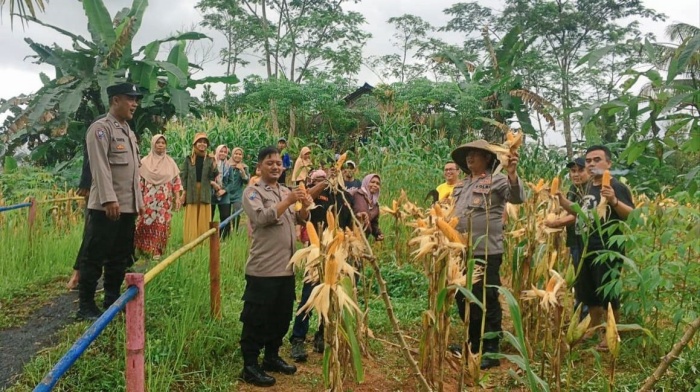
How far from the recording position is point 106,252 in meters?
3.57

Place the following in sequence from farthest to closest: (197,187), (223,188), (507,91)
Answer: (507,91) → (223,188) → (197,187)

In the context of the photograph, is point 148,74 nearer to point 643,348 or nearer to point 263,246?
point 263,246

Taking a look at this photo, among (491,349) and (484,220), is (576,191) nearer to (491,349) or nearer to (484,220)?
(484,220)

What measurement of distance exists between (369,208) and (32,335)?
8.45 feet

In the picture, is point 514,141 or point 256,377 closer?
point 514,141

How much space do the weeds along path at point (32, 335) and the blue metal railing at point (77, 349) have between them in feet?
4.77

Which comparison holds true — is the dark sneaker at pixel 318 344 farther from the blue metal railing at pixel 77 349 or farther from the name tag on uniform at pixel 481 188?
the blue metal railing at pixel 77 349

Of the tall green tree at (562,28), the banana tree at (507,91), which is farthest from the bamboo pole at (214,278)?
the tall green tree at (562,28)

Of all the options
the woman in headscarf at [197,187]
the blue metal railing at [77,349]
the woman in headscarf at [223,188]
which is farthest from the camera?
the woman in headscarf at [223,188]

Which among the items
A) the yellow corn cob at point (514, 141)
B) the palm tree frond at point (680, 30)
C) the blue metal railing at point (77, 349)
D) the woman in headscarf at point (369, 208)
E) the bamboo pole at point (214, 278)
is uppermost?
the palm tree frond at point (680, 30)

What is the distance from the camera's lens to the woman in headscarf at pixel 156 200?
17.8 feet

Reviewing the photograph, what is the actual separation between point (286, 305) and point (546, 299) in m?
1.66

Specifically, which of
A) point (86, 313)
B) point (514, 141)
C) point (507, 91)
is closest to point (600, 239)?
point (514, 141)

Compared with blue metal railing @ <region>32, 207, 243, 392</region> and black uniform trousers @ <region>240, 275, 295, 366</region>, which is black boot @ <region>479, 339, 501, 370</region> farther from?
blue metal railing @ <region>32, 207, 243, 392</region>
